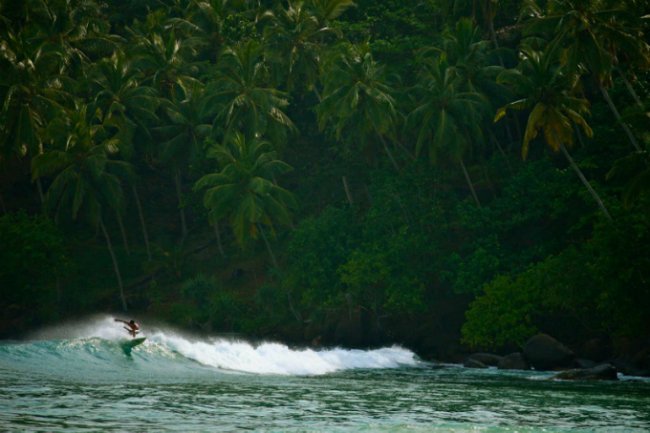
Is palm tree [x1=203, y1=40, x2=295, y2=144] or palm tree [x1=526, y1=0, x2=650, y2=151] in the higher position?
palm tree [x1=203, y1=40, x2=295, y2=144]

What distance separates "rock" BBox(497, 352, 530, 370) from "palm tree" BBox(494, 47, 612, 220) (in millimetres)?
7442

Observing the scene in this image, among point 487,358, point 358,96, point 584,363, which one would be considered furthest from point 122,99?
point 584,363

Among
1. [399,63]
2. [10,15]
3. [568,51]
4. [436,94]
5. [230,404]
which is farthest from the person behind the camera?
[10,15]

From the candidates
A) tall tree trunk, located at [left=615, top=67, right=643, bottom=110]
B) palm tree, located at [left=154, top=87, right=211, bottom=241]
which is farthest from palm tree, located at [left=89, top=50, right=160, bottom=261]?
tall tree trunk, located at [left=615, top=67, right=643, bottom=110]

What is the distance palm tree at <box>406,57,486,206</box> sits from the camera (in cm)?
4719

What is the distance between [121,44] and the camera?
2431 inches

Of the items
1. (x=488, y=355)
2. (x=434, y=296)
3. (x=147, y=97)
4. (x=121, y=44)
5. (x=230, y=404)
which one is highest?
(x=121, y=44)

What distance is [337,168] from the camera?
5522 cm

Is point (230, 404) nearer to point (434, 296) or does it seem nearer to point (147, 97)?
point (434, 296)

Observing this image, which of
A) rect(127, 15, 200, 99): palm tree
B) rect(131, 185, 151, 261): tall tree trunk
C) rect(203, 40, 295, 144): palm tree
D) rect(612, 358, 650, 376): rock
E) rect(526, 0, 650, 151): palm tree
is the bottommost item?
rect(612, 358, 650, 376): rock

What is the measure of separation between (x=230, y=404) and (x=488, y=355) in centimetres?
2134

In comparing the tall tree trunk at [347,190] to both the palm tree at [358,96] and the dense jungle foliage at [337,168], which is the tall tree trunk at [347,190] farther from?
the palm tree at [358,96]

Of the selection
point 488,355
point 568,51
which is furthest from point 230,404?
point 568,51

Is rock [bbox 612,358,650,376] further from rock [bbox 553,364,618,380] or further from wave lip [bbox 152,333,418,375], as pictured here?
wave lip [bbox 152,333,418,375]
